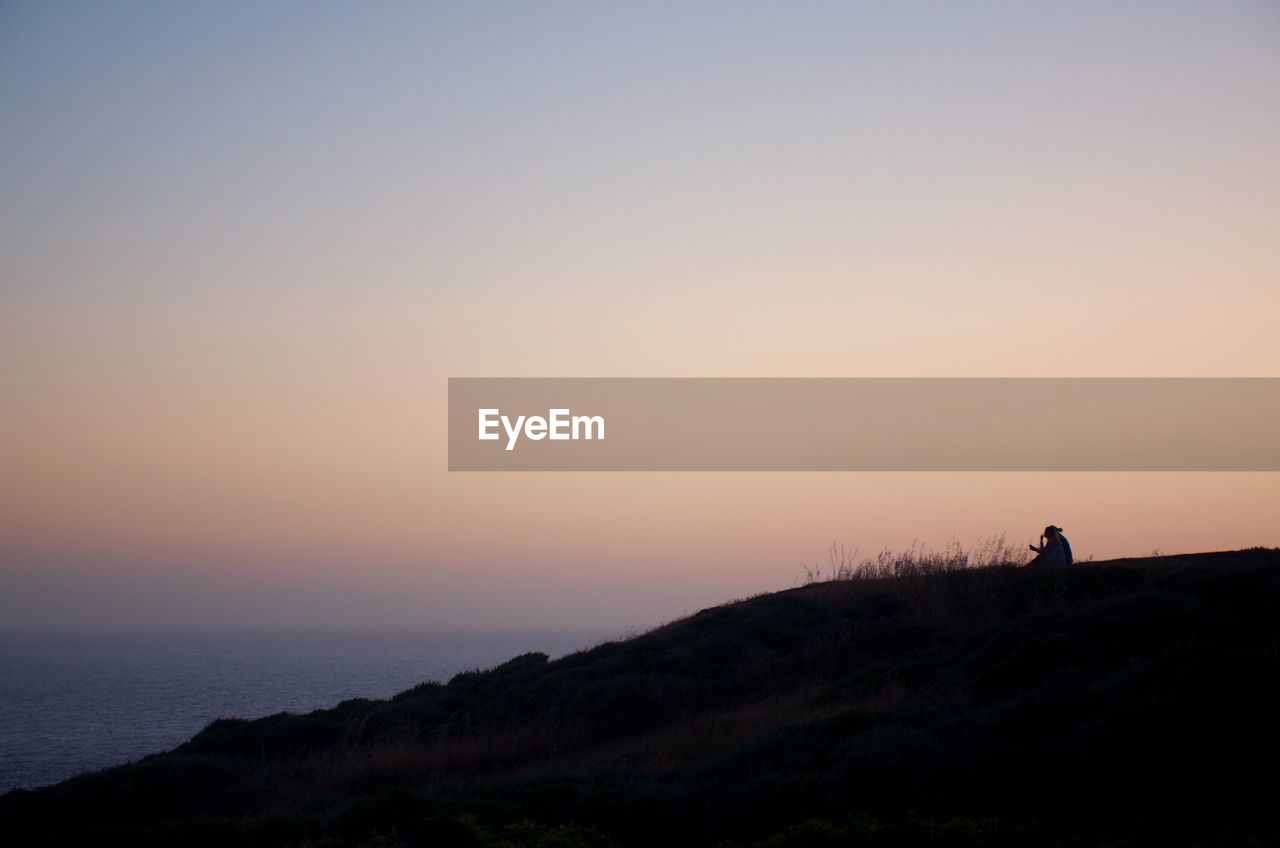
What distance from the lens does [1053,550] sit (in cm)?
2223

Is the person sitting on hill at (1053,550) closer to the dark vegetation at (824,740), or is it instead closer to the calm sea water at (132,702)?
the dark vegetation at (824,740)

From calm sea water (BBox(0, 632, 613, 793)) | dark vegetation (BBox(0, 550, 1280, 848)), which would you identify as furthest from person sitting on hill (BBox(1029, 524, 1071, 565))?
calm sea water (BBox(0, 632, 613, 793))

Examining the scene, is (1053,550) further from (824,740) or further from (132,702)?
(132,702)

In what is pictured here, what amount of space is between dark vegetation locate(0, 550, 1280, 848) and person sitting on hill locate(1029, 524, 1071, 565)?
107 cm

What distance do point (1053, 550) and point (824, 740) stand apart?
13.1m

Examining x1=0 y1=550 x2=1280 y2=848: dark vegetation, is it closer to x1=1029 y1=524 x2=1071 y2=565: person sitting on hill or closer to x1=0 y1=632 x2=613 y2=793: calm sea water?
x1=1029 y1=524 x2=1071 y2=565: person sitting on hill

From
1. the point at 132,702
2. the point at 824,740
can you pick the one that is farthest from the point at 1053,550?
the point at 132,702

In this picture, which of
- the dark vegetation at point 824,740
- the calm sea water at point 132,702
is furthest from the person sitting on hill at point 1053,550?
the calm sea water at point 132,702

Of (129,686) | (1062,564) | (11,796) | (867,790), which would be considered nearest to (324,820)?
(867,790)

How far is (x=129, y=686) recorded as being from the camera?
2618 inches

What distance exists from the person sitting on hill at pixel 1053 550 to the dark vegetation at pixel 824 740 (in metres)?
1.07

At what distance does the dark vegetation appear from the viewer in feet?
27.8

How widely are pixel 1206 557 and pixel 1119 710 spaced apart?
13.8 metres

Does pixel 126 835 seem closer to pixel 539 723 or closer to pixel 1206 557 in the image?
pixel 539 723
